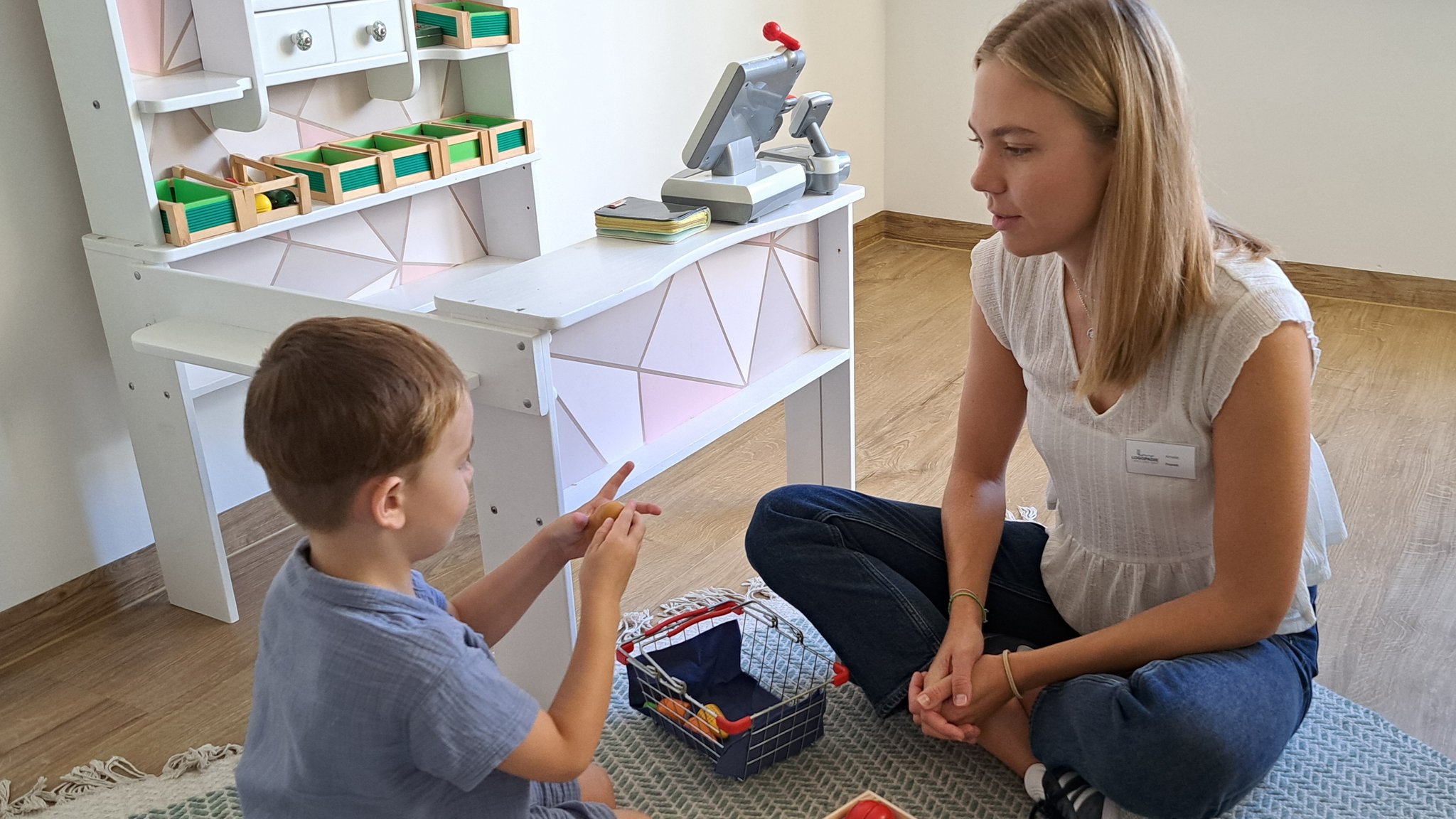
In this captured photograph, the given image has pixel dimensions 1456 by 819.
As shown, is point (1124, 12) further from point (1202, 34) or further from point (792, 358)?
point (1202, 34)

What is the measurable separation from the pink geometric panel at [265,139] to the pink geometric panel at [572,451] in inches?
31.0

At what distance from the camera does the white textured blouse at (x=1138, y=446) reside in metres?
1.19

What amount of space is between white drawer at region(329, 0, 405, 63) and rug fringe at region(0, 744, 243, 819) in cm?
103

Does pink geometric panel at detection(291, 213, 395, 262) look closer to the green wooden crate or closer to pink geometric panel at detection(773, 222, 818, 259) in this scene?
the green wooden crate

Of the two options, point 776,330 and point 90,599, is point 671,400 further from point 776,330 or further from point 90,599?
point 90,599

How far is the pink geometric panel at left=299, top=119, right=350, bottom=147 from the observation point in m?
2.06

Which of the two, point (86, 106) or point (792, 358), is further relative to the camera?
point (792, 358)

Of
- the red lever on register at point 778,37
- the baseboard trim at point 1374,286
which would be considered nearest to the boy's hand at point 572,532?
the red lever on register at point 778,37

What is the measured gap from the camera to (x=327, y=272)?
6.98 ft

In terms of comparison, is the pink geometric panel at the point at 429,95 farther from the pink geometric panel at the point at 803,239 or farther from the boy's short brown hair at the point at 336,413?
the boy's short brown hair at the point at 336,413

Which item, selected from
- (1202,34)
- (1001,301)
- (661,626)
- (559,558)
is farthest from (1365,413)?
(559,558)

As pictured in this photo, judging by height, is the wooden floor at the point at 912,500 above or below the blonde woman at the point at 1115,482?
below

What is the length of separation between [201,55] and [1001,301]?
1.24 metres

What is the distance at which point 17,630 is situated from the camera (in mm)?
1867
